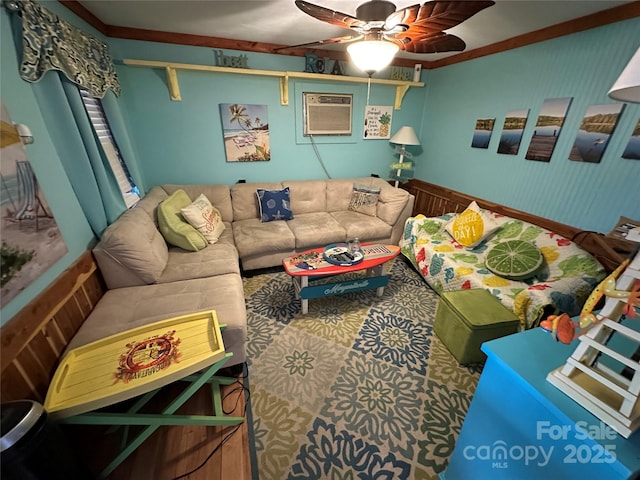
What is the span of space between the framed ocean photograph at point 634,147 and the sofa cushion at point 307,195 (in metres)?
2.67

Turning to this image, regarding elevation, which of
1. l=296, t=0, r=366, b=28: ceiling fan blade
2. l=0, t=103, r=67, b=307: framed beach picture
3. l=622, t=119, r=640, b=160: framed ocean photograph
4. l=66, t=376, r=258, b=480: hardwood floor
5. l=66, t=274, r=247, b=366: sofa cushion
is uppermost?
l=296, t=0, r=366, b=28: ceiling fan blade

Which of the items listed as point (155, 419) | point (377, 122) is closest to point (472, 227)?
point (377, 122)

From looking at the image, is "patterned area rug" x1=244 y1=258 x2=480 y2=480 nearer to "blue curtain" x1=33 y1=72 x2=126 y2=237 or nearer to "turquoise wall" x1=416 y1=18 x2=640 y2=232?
"blue curtain" x1=33 y1=72 x2=126 y2=237

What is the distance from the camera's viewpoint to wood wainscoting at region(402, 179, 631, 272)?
2008 mm

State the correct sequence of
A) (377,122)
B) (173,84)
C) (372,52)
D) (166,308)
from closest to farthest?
(372,52)
(166,308)
(173,84)
(377,122)

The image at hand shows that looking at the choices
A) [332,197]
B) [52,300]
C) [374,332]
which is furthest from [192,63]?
[374,332]

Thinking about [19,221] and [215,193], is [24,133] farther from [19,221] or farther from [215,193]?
[215,193]

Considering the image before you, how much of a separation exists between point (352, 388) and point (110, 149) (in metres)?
2.83

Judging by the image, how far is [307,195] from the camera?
11.1 ft

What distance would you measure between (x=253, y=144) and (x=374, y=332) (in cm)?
259

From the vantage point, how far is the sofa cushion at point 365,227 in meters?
3.05

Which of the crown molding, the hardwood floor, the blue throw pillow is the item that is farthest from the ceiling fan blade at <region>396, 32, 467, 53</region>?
the hardwood floor

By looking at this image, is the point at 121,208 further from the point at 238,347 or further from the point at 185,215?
the point at 238,347

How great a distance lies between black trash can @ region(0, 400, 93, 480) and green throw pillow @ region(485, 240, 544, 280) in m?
2.78
